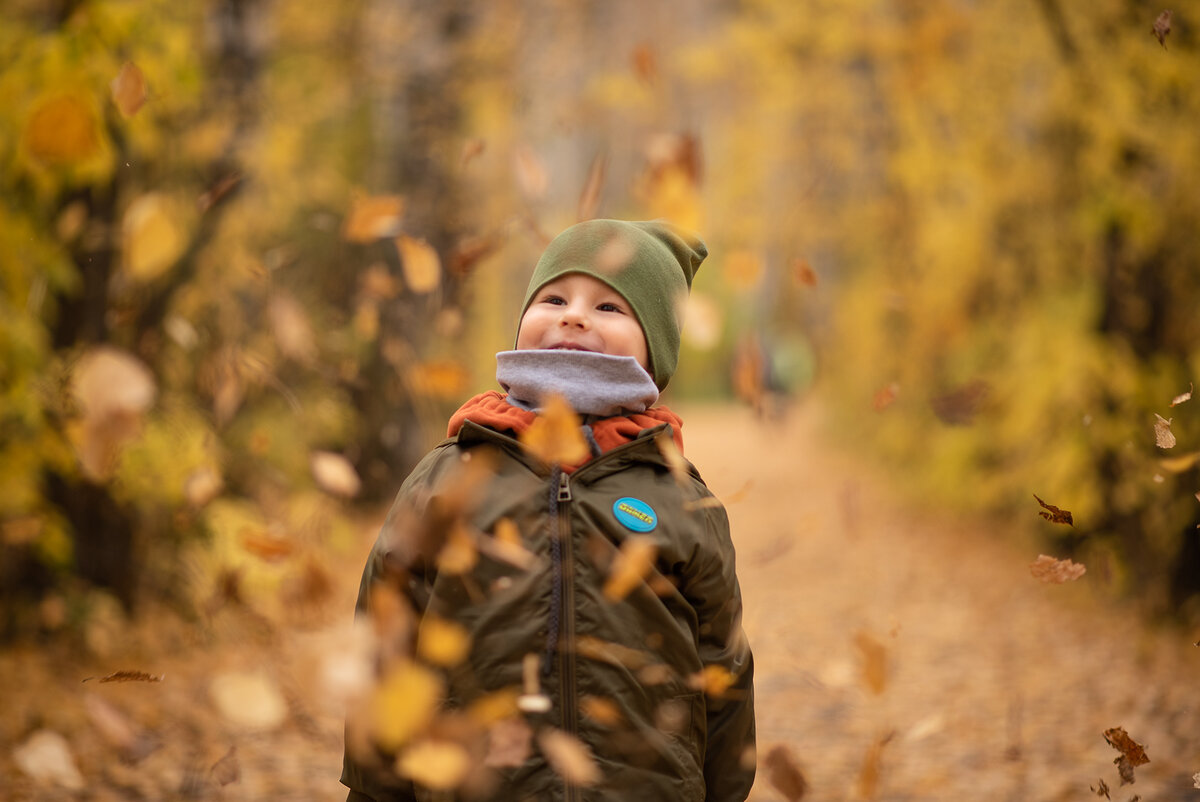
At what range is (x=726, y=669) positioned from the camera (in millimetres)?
1734

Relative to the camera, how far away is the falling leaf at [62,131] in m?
3.62

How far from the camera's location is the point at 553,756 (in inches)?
61.6

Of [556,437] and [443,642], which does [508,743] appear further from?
[556,437]

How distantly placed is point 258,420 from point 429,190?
2.58 metres

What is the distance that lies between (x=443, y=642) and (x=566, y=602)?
21 cm

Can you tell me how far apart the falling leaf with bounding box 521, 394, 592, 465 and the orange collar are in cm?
2

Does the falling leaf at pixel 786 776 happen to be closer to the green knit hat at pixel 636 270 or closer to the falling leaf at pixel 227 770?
the green knit hat at pixel 636 270

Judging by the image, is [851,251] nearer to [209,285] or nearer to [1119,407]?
[1119,407]

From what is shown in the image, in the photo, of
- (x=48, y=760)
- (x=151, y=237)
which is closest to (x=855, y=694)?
(x=48, y=760)

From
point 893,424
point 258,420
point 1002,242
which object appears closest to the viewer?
point 258,420

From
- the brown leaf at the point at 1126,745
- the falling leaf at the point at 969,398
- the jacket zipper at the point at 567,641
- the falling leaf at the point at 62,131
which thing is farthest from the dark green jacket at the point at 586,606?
the falling leaf at the point at 969,398

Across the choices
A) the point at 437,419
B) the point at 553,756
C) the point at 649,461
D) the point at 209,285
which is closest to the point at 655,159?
the point at 649,461

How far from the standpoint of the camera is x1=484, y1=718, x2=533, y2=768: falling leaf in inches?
61.8

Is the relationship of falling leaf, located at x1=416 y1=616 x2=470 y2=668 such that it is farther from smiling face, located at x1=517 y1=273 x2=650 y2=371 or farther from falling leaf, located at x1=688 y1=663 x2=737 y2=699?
smiling face, located at x1=517 y1=273 x2=650 y2=371
